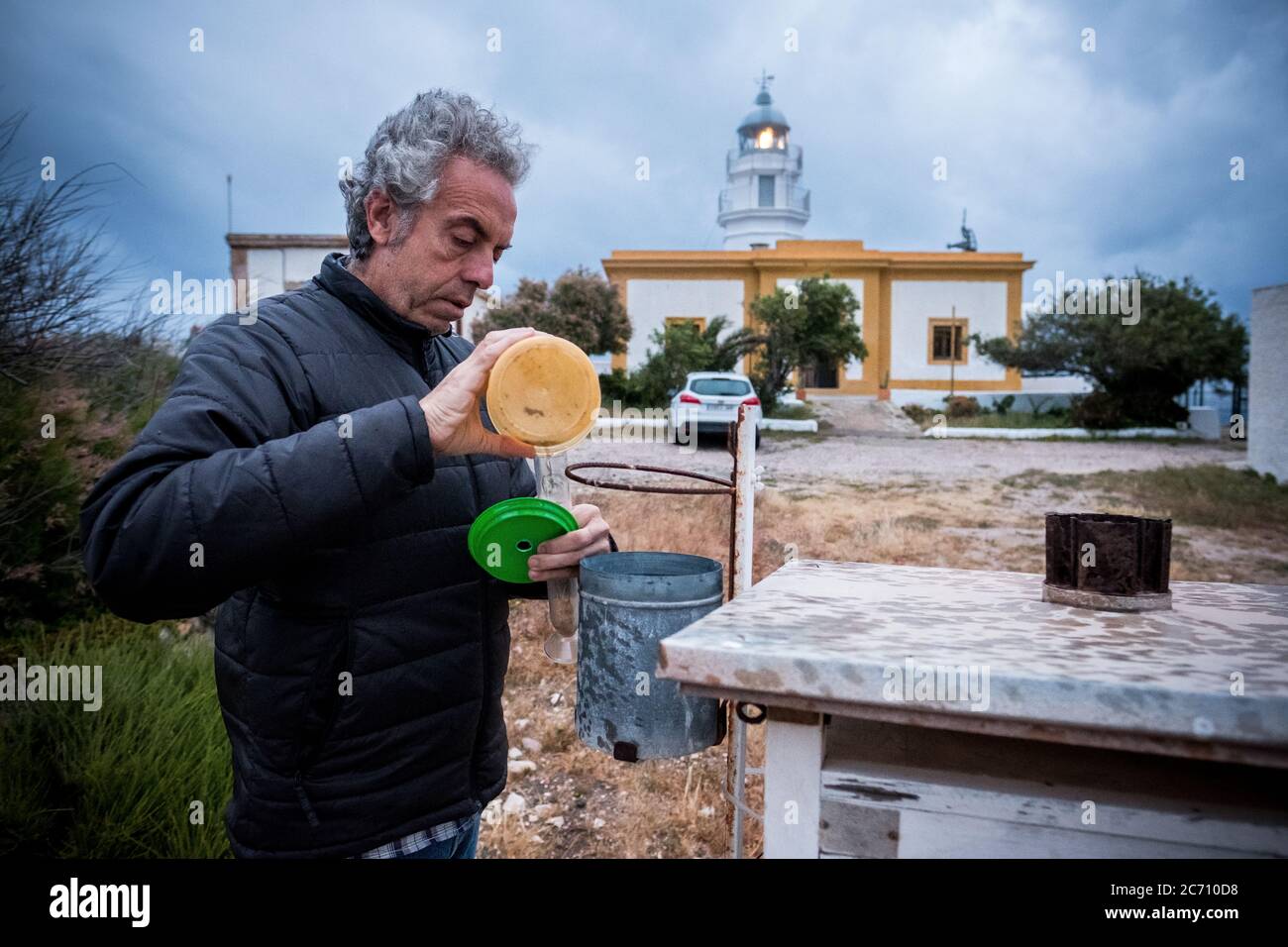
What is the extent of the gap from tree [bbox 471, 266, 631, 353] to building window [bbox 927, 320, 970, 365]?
9.78 m

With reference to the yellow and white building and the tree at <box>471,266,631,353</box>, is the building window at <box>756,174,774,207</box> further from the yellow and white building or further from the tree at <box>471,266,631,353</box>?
the tree at <box>471,266,631,353</box>

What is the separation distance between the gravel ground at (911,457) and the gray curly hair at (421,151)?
23.9 feet

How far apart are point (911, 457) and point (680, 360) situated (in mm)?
7362

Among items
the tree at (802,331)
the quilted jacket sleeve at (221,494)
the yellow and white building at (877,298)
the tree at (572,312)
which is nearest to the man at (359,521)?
the quilted jacket sleeve at (221,494)

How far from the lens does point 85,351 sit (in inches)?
173

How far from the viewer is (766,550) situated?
660 centimetres

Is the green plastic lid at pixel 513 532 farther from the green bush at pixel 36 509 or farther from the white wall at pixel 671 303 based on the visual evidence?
the white wall at pixel 671 303

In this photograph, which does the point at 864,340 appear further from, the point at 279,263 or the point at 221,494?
the point at 221,494

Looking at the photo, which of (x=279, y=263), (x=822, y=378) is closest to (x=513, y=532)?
(x=279, y=263)

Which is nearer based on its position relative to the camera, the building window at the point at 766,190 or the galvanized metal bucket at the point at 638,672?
the galvanized metal bucket at the point at 638,672

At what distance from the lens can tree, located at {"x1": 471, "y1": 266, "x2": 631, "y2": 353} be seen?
18328mm

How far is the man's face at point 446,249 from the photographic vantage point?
1.54m

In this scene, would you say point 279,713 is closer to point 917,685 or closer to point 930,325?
point 917,685

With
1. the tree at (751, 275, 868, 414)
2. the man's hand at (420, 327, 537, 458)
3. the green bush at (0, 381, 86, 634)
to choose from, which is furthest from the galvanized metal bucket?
the tree at (751, 275, 868, 414)
